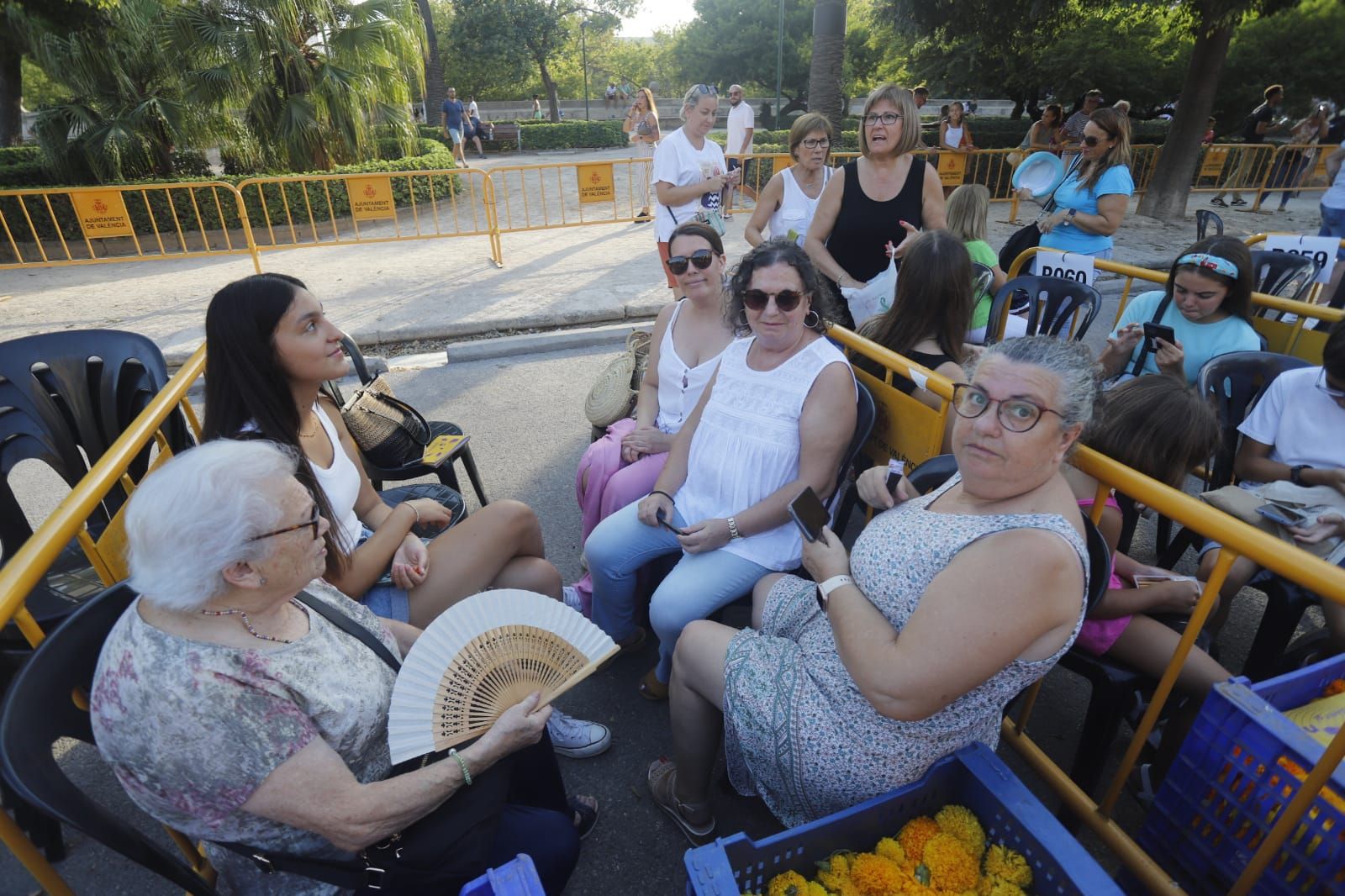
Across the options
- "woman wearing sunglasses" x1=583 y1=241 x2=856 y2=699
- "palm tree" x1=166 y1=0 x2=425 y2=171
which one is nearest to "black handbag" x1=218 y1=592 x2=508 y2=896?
"woman wearing sunglasses" x1=583 y1=241 x2=856 y2=699

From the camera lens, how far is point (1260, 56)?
1884 cm

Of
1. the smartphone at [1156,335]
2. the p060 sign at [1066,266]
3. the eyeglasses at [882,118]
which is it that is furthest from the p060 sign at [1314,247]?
the eyeglasses at [882,118]

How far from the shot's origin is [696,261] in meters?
3.08

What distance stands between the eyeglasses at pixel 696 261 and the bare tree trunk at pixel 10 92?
17.6 m

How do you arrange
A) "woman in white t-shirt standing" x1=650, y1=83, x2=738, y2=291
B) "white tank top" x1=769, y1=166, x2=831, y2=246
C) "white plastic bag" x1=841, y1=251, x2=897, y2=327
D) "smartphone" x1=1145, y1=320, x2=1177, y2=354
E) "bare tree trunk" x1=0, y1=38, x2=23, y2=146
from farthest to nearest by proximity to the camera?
"bare tree trunk" x1=0, y1=38, x2=23, y2=146 → "woman in white t-shirt standing" x1=650, y1=83, x2=738, y2=291 → "white tank top" x1=769, y1=166, x2=831, y2=246 → "white plastic bag" x1=841, y1=251, x2=897, y2=327 → "smartphone" x1=1145, y1=320, x2=1177, y2=354

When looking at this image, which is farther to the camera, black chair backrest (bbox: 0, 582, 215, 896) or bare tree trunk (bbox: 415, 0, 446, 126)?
bare tree trunk (bbox: 415, 0, 446, 126)

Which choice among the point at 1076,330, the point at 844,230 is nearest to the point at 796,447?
the point at 844,230

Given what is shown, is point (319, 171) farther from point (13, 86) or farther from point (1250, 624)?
point (1250, 624)

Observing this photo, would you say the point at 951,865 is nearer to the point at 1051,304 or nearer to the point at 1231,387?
the point at 1231,387

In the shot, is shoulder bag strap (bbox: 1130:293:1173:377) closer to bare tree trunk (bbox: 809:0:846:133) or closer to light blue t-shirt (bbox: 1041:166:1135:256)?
light blue t-shirt (bbox: 1041:166:1135:256)

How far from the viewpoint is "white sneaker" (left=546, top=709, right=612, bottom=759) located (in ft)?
8.00

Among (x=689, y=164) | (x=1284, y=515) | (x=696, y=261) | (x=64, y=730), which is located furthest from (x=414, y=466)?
(x=689, y=164)

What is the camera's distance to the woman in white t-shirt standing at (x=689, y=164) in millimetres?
5629

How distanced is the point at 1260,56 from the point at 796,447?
25674 millimetres
